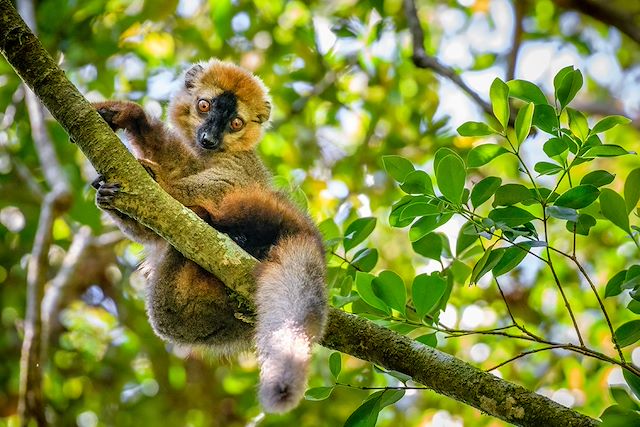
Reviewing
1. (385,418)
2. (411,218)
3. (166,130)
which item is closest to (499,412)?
(411,218)

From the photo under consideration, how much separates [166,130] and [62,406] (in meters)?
3.95

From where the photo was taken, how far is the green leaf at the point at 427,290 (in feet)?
12.2

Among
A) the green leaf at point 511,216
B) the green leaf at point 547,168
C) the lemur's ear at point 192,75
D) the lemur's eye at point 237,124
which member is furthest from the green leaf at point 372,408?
the lemur's ear at point 192,75

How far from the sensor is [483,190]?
11.6 ft

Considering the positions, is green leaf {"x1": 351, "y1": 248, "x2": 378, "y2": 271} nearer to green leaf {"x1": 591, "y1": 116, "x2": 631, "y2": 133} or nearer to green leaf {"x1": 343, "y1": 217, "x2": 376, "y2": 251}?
green leaf {"x1": 343, "y1": 217, "x2": 376, "y2": 251}

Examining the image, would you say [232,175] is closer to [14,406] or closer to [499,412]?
[499,412]

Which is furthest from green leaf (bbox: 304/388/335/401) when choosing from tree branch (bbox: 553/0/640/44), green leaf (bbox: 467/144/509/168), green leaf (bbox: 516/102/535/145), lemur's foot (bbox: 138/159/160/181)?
tree branch (bbox: 553/0/640/44)

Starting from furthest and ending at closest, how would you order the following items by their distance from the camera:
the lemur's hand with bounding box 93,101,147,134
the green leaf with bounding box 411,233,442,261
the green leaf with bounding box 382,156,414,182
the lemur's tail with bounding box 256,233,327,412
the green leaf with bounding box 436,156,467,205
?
1. the lemur's hand with bounding box 93,101,147,134
2. the green leaf with bounding box 411,233,442,261
3. the green leaf with bounding box 382,156,414,182
4. the green leaf with bounding box 436,156,467,205
5. the lemur's tail with bounding box 256,233,327,412

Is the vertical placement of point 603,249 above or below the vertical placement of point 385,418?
above

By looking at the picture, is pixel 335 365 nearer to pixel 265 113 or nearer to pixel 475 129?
pixel 475 129

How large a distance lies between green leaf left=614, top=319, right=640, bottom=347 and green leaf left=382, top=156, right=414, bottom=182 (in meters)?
1.25

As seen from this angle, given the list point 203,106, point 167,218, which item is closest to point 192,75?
point 203,106

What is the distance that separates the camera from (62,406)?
7.65 meters

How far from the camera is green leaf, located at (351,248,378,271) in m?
4.61
